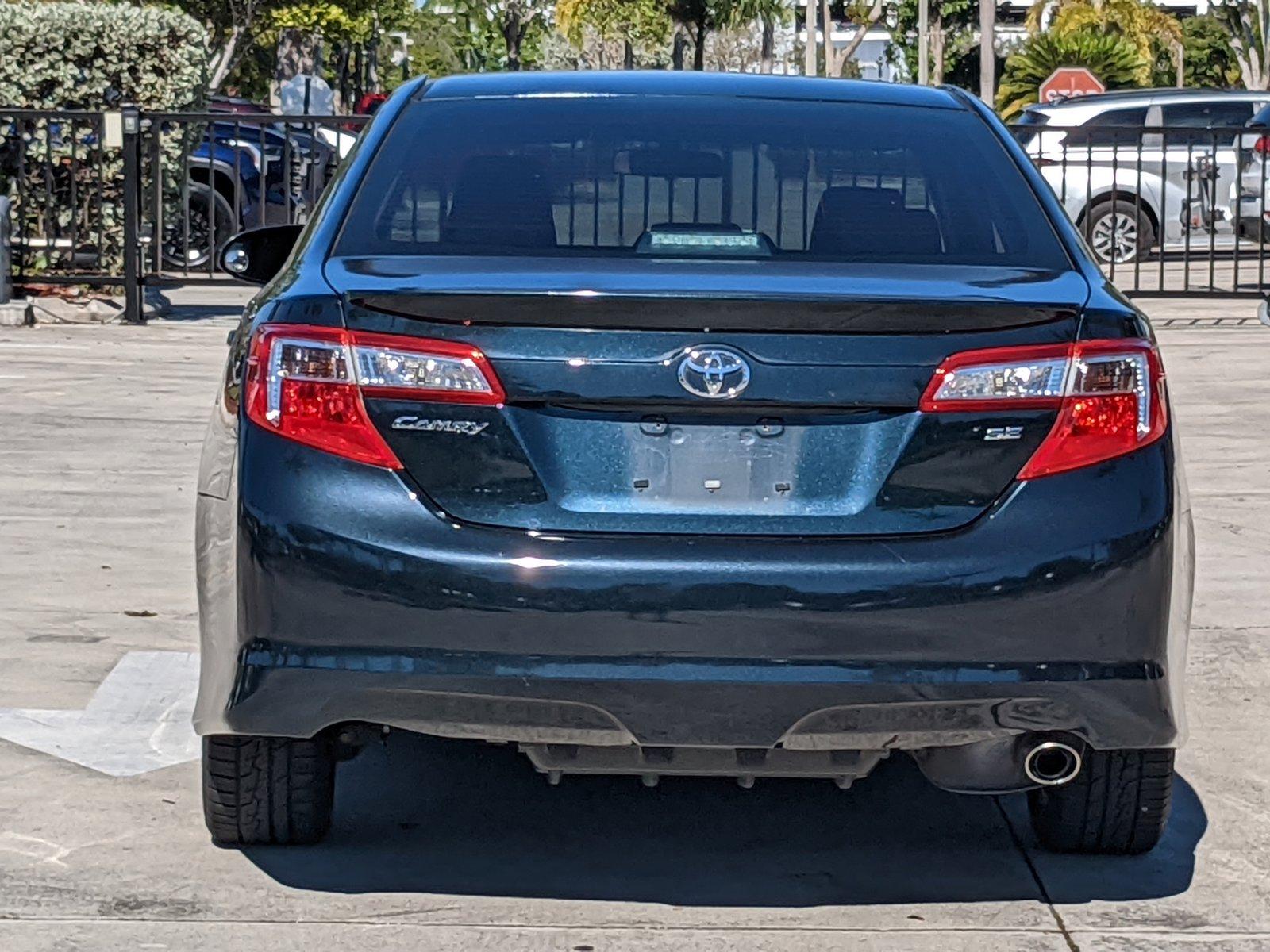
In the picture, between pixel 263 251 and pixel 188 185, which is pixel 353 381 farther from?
pixel 188 185

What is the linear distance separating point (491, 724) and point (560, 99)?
1597 millimetres

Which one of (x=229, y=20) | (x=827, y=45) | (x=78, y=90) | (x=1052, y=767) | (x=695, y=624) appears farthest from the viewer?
(x=827, y=45)

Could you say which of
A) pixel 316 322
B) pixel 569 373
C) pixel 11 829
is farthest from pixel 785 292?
pixel 11 829

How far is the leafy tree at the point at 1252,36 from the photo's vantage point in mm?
64562

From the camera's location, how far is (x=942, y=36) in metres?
70.2

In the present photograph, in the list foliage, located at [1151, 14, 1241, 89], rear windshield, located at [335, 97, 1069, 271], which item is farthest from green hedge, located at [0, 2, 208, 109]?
foliage, located at [1151, 14, 1241, 89]

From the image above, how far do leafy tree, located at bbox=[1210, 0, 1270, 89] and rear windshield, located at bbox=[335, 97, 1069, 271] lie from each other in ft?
204

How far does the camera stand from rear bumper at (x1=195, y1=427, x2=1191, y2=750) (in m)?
3.84

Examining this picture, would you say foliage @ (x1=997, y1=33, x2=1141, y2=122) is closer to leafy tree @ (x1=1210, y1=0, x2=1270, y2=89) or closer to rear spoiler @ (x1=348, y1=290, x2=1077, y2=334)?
leafy tree @ (x1=1210, y1=0, x2=1270, y2=89)

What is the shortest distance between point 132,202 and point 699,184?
1095cm

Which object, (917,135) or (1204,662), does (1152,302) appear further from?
(917,135)

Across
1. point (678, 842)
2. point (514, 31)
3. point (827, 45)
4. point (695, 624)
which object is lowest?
point (678, 842)

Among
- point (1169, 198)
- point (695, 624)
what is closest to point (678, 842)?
point (695, 624)

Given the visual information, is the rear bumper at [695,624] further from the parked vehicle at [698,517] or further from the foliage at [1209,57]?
the foliage at [1209,57]
